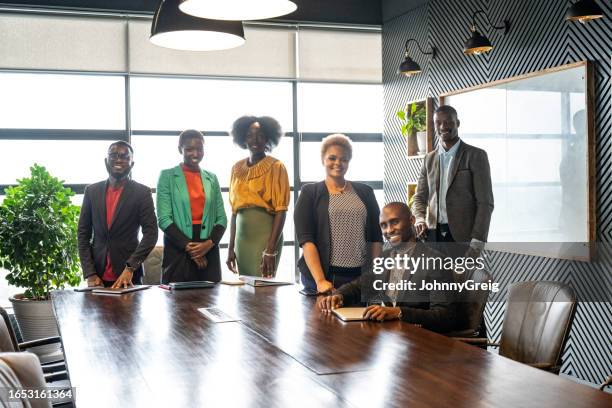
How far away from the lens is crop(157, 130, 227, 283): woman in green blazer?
469 centimetres

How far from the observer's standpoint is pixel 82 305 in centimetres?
359

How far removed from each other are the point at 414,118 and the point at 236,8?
4210 millimetres

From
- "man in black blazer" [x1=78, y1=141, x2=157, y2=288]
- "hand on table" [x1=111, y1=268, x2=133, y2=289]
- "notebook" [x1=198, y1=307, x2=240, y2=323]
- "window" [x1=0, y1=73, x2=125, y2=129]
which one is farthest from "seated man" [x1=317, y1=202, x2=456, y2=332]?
"window" [x1=0, y1=73, x2=125, y2=129]

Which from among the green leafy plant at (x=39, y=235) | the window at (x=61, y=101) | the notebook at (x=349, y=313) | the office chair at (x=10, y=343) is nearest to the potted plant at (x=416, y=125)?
the window at (x=61, y=101)

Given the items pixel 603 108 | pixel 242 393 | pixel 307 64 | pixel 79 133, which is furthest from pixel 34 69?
pixel 242 393

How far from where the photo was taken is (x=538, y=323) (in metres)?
3.06

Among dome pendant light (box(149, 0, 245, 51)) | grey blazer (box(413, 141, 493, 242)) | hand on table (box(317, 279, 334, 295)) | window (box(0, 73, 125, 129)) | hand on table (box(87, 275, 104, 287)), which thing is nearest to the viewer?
dome pendant light (box(149, 0, 245, 51))

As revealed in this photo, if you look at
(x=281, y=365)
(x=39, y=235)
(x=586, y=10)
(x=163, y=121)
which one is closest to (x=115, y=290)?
(x=281, y=365)

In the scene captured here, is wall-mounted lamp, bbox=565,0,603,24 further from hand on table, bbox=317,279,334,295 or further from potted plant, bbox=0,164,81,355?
potted plant, bbox=0,164,81,355

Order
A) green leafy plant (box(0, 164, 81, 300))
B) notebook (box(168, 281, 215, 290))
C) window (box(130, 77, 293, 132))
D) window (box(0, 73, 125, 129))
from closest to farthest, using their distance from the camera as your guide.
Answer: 1. notebook (box(168, 281, 215, 290))
2. green leafy plant (box(0, 164, 81, 300))
3. window (box(0, 73, 125, 129))
4. window (box(130, 77, 293, 132))

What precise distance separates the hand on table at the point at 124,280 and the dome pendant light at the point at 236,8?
5.65ft

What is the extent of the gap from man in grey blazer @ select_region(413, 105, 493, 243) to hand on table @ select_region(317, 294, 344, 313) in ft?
4.88

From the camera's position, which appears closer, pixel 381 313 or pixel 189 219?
pixel 381 313

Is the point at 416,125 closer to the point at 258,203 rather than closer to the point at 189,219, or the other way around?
the point at 258,203
